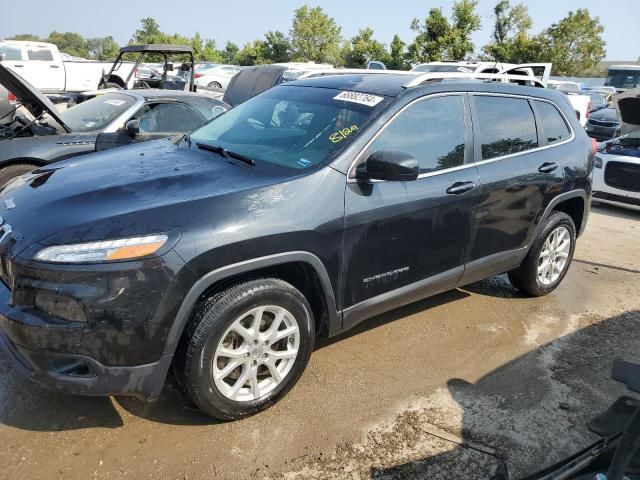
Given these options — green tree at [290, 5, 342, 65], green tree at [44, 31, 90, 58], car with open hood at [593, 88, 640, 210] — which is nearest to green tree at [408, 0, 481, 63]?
green tree at [290, 5, 342, 65]

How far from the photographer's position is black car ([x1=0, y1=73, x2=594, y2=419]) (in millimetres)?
2346

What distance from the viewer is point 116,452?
2559mm

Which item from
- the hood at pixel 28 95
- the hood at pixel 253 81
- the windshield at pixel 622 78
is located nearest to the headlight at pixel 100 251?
the hood at pixel 28 95

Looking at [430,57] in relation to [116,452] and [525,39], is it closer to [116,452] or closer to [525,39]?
[525,39]

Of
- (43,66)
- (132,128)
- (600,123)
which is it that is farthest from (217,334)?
(43,66)

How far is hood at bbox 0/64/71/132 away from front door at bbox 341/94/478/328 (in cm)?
408

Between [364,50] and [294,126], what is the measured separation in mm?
39640

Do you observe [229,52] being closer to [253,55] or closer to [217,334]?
[253,55]

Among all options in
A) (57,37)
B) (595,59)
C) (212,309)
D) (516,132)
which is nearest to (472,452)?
(212,309)

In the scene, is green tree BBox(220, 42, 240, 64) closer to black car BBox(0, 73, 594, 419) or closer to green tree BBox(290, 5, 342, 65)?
green tree BBox(290, 5, 342, 65)

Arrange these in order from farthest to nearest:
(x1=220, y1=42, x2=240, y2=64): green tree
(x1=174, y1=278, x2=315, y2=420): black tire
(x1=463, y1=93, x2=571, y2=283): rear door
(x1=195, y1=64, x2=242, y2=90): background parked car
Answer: (x1=220, y1=42, x2=240, y2=64): green tree
(x1=195, y1=64, x2=242, y2=90): background parked car
(x1=463, y1=93, x2=571, y2=283): rear door
(x1=174, y1=278, x2=315, y2=420): black tire

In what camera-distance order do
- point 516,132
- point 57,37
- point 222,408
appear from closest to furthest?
point 222,408 → point 516,132 → point 57,37

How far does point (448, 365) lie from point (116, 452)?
206cm

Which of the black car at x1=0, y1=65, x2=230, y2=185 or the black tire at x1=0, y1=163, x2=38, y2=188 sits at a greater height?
the black car at x1=0, y1=65, x2=230, y2=185
